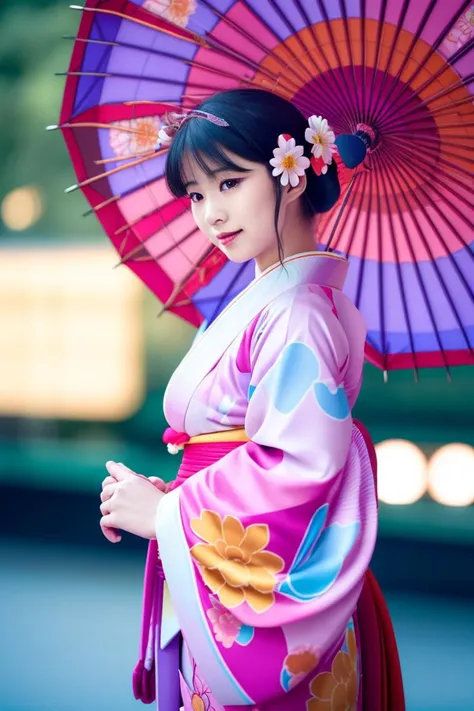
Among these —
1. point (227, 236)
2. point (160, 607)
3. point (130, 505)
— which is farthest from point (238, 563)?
point (227, 236)

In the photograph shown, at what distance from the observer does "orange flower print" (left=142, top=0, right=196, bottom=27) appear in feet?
4.54

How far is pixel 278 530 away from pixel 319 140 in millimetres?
584

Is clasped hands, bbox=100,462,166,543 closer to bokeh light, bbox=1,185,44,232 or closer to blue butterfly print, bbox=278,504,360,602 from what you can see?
blue butterfly print, bbox=278,504,360,602

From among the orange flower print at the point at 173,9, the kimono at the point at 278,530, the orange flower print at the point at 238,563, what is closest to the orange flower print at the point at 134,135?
the orange flower print at the point at 173,9

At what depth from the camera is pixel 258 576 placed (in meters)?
1.10

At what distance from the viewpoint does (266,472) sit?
3.64ft

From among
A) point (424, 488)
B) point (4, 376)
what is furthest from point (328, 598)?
point (4, 376)

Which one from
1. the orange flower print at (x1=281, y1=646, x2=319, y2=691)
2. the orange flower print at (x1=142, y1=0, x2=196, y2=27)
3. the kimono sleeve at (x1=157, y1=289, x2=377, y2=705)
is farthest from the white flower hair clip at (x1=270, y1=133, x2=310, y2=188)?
the orange flower print at (x1=281, y1=646, x2=319, y2=691)

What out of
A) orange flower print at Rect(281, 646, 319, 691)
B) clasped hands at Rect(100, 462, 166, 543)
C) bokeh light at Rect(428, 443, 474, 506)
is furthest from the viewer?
bokeh light at Rect(428, 443, 474, 506)

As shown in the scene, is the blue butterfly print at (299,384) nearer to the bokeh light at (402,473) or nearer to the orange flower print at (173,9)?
the orange flower print at (173,9)

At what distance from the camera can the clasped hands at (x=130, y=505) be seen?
1208 millimetres

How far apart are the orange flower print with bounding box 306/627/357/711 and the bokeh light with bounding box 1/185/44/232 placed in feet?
11.9

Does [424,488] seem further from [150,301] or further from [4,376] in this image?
[4,376]

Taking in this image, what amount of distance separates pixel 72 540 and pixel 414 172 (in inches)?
134
